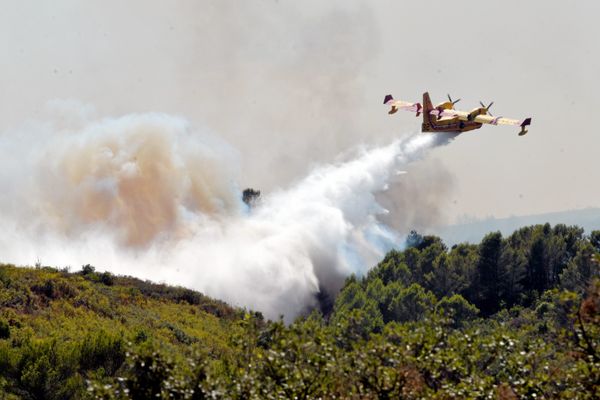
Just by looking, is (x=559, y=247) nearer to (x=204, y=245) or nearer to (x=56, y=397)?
(x=204, y=245)

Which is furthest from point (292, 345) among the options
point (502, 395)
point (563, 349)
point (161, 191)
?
point (161, 191)

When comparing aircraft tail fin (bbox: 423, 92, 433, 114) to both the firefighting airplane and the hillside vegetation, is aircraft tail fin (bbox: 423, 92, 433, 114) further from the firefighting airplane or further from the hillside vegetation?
the hillside vegetation

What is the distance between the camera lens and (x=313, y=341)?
24.2 m

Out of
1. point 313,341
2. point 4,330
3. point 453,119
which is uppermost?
point 453,119

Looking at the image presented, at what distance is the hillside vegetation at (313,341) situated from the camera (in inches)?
879

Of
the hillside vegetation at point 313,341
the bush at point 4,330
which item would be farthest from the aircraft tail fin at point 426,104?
the bush at point 4,330

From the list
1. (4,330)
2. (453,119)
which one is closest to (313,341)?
(4,330)

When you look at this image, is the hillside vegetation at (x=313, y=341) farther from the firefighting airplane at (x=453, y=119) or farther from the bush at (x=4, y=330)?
the firefighting airplane at (x=453, y=119)

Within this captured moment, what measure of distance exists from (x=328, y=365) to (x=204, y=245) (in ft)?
254

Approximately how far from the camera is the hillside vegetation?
22.3 metres

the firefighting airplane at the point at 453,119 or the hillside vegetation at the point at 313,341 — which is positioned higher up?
the firefighting airplane at the point at 453,119

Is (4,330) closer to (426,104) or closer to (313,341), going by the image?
(313,341)

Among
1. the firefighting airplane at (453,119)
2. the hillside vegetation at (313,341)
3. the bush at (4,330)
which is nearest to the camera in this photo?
the hillside vegetation at (313,341)

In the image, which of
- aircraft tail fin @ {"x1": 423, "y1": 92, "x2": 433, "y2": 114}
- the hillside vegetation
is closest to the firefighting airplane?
aircraft tail fin @ {"x1": 423, "y1": 92, "x2": 433, "y2": 114}
